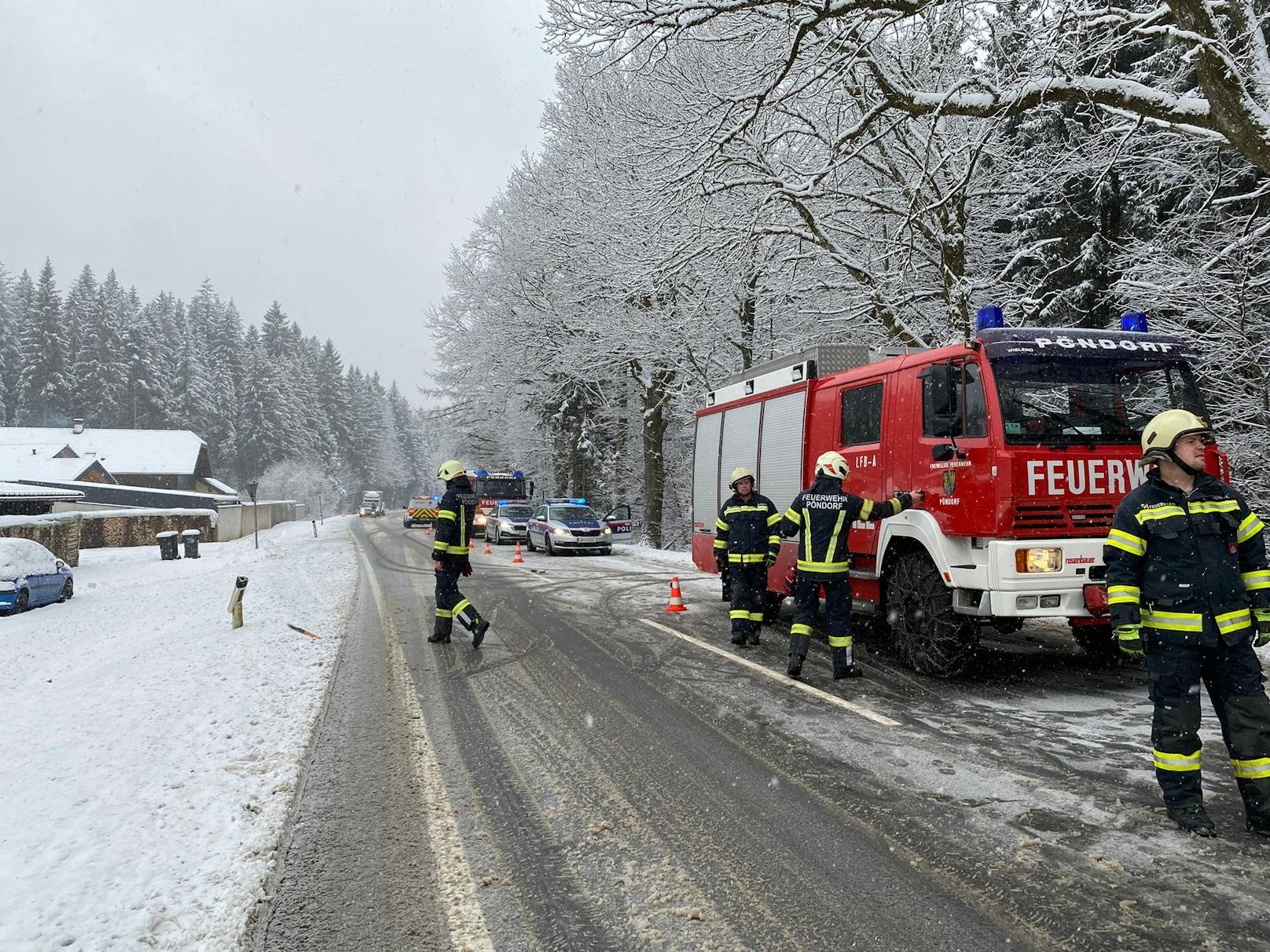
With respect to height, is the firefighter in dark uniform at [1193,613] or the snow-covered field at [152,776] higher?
the firefighter in dark uniform at [1193,613]

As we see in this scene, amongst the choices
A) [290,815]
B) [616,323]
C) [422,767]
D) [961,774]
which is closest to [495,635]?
[422,767]

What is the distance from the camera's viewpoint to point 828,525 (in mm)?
7062

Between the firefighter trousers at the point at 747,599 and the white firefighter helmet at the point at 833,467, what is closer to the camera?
the white firefighter helmet at the point at 833,467

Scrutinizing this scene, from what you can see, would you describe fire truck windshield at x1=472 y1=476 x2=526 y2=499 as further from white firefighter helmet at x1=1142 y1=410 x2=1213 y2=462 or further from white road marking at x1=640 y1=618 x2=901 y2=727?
white firefighter helmet at x1=1142 y1=410 x2=1213 y2=462

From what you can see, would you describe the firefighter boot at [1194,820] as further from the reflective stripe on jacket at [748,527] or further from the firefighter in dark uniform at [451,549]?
the firefighter in dark uniform at [451,549]

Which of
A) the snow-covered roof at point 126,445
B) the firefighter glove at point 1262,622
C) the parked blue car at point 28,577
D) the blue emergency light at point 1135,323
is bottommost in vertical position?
the parked blue car at point 28,577

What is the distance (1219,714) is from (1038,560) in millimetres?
2187

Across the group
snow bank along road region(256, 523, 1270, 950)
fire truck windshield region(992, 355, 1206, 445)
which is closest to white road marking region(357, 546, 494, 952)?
snow bank along road region(256, 523, 1270, 950)

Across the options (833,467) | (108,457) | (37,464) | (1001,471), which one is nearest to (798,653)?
(833,467)

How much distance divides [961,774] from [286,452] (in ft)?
283

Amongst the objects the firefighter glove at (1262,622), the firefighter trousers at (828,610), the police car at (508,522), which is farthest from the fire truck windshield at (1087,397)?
the police car at (508,522)

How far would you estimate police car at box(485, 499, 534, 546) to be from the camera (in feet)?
92.8

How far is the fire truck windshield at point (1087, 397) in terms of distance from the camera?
20.7ft

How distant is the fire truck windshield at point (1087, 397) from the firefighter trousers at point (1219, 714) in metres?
2.65
